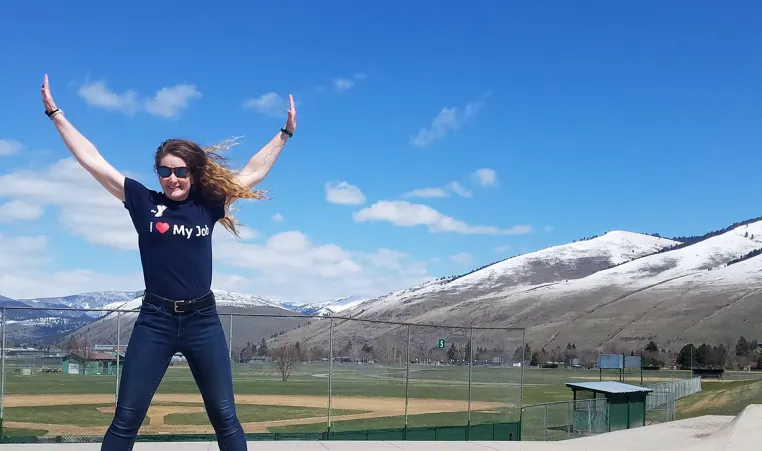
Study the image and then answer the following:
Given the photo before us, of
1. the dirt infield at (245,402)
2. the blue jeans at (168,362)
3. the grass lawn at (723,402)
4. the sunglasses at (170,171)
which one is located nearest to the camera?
the blue jeans at (168,362)

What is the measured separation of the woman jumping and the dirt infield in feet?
50.7

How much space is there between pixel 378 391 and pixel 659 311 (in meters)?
122

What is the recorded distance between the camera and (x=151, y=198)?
4387mm

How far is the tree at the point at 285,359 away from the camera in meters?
26.2

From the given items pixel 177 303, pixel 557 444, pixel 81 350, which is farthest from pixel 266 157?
pixel 81 350

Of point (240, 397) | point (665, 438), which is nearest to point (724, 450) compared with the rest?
point (665, 438)

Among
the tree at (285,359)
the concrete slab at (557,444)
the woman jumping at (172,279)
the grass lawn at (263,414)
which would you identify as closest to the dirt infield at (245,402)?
the grass lawn at (263,414)

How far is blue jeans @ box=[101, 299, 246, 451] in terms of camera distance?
415cm

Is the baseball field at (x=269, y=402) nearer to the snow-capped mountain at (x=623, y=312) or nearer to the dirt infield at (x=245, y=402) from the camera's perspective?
the dirt infield at (x=245, y=402)

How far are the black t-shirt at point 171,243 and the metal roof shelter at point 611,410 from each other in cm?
1807

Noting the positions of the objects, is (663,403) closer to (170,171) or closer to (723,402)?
(723,402)

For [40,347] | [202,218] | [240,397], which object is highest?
[202,218]

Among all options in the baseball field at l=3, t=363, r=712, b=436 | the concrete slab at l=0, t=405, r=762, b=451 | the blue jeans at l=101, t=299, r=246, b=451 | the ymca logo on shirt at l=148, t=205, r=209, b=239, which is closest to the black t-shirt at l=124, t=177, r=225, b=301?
the ymca logo on shirt at l=148, t=205, r=209, b=239

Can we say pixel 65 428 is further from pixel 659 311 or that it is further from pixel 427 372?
pixel 659 311
